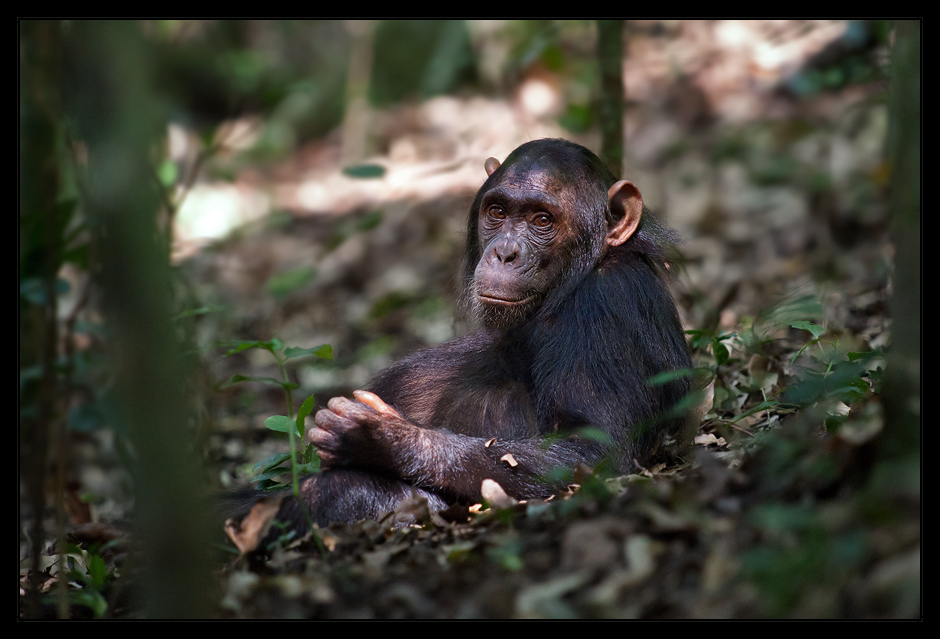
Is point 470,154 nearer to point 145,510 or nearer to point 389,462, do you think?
point 389,462

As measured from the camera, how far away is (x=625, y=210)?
5.64m

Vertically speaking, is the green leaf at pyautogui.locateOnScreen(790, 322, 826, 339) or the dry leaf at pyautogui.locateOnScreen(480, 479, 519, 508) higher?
the green leaf at pyautogui.locateOnScreen(790, 322, 826, 339)

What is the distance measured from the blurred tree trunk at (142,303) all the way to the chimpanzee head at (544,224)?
2.83 meters

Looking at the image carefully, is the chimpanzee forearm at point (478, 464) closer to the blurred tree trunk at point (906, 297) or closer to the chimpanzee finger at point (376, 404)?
the chimpanzee finger at point (376, 404)

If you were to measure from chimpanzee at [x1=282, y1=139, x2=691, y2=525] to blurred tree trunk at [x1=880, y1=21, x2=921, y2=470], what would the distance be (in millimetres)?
1342

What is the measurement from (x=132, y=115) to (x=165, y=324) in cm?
61

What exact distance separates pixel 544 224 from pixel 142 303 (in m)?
3.37

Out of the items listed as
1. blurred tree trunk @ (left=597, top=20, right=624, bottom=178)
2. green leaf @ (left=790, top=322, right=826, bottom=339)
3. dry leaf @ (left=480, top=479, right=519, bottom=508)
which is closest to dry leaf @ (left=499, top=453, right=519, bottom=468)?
dry leaf @ (left=480, top=479, right=519, bottom=508)

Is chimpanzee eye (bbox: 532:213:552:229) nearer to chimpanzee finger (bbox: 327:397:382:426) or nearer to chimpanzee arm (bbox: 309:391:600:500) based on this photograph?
chimpanzee arm (bbox: 309:391:600:500)

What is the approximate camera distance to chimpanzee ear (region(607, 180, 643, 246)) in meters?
5.61

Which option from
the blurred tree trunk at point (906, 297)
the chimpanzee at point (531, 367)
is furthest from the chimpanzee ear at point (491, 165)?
the blurred tree trunk at point (906, 297)

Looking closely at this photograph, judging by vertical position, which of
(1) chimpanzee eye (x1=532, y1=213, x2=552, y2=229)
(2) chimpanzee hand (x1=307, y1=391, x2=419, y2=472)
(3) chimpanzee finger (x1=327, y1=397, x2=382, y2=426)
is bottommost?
(2) chimpanzee hand (x1=307, y1=391, x2=419, y2=472)

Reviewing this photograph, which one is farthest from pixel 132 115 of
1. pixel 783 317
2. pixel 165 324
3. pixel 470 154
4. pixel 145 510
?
pixel 470 154

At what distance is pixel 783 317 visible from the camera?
4.73 m
